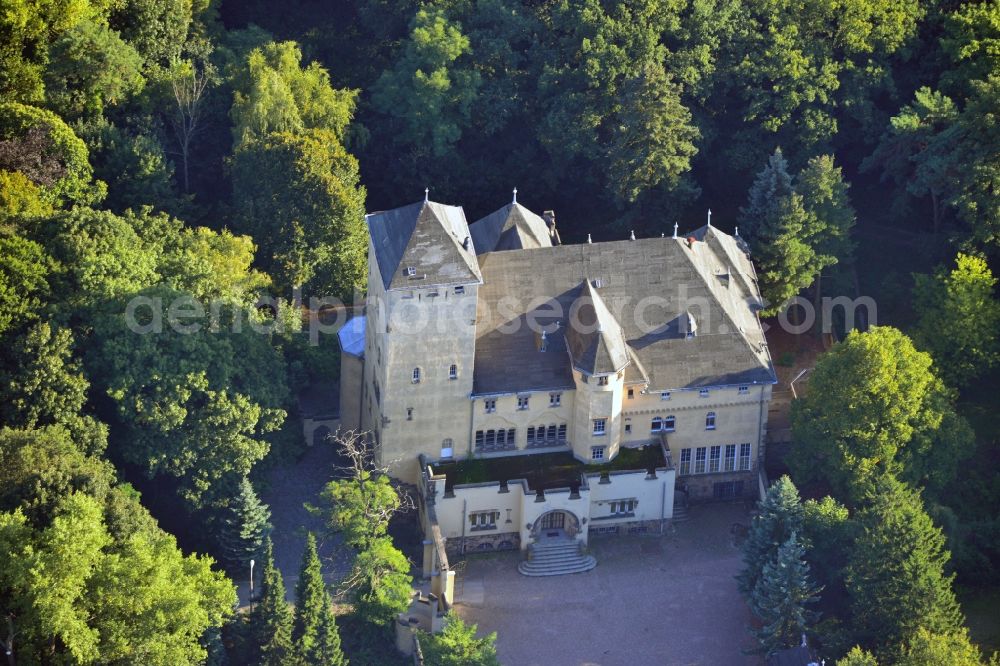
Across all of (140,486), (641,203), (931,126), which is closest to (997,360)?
(931,126)

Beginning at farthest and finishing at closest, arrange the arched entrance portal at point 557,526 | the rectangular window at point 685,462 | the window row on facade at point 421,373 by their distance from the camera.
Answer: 1. the rectangular window at point 685,462
2. the arched entrance portal at point 557,526
3. the window row on facade at point 421,373

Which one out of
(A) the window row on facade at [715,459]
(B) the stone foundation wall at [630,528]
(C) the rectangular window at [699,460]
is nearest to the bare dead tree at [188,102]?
(B) the stone foundation wall at [630,528]

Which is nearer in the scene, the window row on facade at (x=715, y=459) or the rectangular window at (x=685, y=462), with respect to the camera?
the rectangular window at (x=685, y=462)

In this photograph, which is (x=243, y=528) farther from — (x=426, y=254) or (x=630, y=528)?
(x=630, y=528)

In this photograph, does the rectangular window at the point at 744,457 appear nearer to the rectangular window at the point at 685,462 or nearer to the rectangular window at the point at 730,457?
the rectangular window at the point at 730,457

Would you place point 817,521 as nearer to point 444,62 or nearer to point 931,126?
point 931,126

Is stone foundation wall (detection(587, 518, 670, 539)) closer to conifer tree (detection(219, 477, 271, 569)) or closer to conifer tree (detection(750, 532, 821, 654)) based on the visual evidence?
conifer tree (detection(750, 532, 821, 654))

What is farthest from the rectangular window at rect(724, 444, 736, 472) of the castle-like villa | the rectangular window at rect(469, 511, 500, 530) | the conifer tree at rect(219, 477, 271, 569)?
the conifer tree at rect(219, 477, 271, 569)

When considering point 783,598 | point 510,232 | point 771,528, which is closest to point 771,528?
point 771,528
